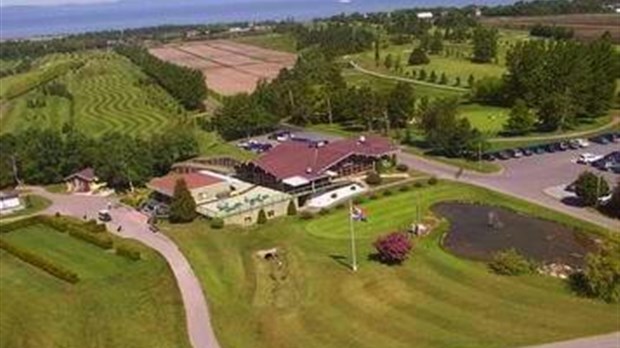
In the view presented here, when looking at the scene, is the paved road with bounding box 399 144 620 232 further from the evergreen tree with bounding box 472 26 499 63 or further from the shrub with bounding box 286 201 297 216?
the evergreen tree with bounding box 472 26 499 63

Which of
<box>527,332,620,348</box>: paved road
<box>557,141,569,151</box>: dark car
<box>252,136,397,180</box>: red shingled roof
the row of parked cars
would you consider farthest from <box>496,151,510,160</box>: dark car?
Result: <box>527,332,620,348</box>: paved road

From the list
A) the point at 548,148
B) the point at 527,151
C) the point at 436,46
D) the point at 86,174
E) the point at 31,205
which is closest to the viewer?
the point at 31,205

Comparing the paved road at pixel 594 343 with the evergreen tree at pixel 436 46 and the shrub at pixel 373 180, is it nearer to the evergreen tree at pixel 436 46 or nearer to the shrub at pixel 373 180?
the shrub at pixel 373 180

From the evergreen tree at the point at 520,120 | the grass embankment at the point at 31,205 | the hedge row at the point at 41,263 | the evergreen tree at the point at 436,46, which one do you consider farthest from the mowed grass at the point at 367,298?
the evergreen tree at the point at 436,46

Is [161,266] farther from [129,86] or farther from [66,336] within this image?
[129,86]

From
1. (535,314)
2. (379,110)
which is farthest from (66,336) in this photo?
(379,110)

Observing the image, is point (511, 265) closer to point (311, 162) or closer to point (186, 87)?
point (311, 162)

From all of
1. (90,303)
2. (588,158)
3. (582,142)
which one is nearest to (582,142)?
(582,142)
